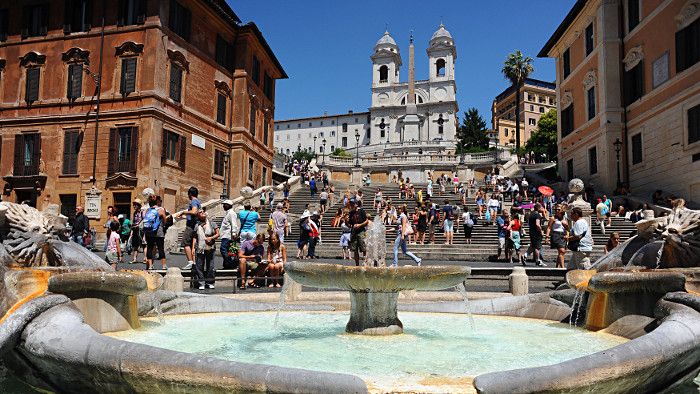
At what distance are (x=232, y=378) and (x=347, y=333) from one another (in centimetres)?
342

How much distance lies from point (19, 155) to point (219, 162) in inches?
418

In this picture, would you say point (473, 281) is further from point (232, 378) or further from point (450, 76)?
point (450, 76)

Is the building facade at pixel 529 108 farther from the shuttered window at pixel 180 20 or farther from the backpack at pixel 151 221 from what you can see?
the backpack at pixel 151 221

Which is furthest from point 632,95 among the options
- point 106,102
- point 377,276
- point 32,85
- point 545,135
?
point 545,135

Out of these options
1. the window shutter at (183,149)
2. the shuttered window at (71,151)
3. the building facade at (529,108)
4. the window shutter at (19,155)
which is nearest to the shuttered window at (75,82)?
the shuttered window at (71,151)

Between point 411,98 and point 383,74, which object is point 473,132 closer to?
point 411,98

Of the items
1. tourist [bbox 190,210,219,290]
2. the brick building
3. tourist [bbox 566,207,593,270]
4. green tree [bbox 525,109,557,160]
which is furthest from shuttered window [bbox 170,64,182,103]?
green tree [bbox 525,109,557,160]

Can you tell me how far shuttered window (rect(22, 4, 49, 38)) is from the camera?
30359 mm

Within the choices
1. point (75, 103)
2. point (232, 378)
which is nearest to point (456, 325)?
point (232, 378)

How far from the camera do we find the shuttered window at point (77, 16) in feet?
97.6

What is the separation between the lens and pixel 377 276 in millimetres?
5980

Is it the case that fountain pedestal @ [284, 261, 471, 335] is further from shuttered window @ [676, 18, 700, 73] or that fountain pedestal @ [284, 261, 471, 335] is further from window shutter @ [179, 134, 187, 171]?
window shutter @ [179, 134, 187, 171]

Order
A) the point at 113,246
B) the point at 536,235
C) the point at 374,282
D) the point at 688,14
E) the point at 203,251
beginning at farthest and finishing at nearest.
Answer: the point at 688,14 → the point at 536,235 → the point at 113,246 → the point at 203,251 → the point at 374,282

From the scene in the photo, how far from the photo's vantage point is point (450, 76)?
330 feet
